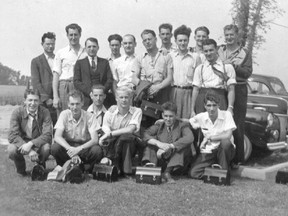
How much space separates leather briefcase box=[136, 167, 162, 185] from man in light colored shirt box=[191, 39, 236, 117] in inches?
48.4

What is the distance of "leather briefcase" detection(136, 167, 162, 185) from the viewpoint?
584 centimetres

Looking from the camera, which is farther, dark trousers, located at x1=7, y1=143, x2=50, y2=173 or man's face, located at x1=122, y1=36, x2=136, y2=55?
man's face, located at x1=122, y1=36, x2=136, y2=55

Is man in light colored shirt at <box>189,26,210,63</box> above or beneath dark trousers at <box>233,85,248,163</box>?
above

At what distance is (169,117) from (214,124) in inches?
24.7

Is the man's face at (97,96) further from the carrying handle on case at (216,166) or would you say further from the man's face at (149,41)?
the carrying handle on case at (216,166)

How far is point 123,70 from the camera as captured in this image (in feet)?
23.3

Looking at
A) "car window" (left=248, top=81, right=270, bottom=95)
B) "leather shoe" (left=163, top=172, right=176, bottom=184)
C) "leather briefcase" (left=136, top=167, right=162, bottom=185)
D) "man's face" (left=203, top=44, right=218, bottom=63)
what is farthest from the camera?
"car window" (left=248, top=81, right=270, bottom=95)

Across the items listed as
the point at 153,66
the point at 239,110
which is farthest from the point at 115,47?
the point at 239,110

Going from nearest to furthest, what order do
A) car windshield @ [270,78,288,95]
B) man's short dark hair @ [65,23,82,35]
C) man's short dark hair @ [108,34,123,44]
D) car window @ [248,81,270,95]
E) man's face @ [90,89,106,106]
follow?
man's face @ [90,89,106,106] → man's short dark hair @ [65,23,82,35] → man's short dark hair @ [108,34,123,44] → car window @ [248,81,270,95] → car windshield @ [270,78,288,95]

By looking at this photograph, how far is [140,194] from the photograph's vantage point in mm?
5246

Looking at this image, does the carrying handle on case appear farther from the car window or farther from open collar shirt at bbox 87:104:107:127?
the car window

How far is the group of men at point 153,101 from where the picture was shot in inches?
244

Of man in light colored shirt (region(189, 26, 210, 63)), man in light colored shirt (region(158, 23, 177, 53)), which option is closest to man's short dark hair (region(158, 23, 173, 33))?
man in light colored shirt (region(158, 23, 177, 53))

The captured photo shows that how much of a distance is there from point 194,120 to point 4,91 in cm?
2794
